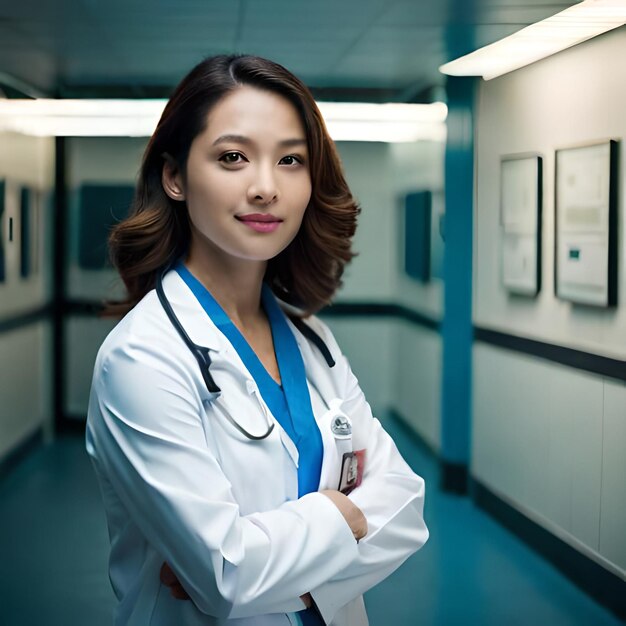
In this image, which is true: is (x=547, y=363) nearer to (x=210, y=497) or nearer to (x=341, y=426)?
(x=341, y=426)

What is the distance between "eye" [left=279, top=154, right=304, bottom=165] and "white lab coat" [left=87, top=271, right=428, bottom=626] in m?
0.31

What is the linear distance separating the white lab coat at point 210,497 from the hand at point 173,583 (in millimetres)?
35

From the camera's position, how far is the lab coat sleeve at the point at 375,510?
5.53ft

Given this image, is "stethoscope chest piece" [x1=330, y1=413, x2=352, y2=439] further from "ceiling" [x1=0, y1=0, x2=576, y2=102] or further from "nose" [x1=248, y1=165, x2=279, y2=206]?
"ceiling" [x1=0, y1=0, x2=576, y2=102]

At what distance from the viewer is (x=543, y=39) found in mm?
3188

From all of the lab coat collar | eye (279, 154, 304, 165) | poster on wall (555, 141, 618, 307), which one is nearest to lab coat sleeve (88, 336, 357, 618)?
the lab coat collar

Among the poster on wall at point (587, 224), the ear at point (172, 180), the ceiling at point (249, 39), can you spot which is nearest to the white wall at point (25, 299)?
the ceiling at point (249, 39)

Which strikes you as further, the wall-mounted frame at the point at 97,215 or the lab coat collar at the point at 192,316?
the wall-mounted frame at the point at 97,215

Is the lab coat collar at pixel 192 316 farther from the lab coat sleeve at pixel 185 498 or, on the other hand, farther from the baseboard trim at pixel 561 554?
the baseboard trim at pixel 561 554

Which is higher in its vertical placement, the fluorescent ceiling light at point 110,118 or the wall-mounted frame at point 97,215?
the fluorescent ceiling light at point 110,118

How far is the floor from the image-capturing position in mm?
3260

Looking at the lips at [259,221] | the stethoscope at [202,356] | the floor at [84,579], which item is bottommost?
the floor at [84,579]

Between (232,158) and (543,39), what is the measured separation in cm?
199

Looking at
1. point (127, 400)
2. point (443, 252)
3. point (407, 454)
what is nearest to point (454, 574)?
point (407, 454)
